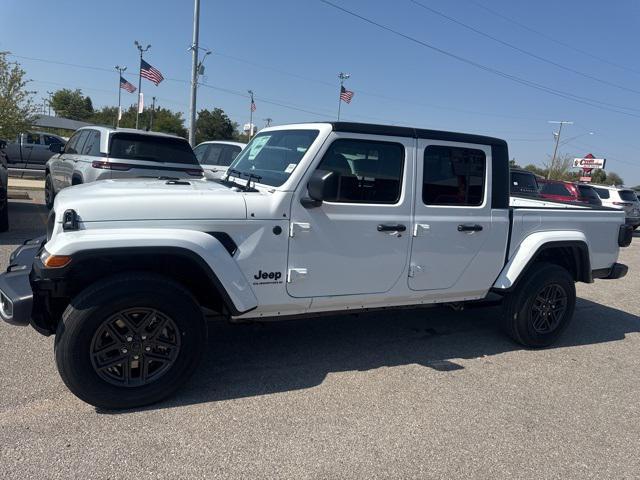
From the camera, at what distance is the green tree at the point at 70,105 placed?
82.8 metres

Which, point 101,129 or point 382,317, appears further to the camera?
point 101,129

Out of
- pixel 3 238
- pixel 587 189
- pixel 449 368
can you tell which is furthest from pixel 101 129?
pixel 587 189

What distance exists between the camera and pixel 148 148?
28.2 feet

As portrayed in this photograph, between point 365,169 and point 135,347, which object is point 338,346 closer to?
point 365,169

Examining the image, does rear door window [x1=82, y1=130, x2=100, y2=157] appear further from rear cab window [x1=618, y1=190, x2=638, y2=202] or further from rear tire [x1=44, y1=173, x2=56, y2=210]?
rear cab window [x1=618, y1=190, x2=638, y2=202]

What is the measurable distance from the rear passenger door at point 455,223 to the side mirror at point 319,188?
2.89ft

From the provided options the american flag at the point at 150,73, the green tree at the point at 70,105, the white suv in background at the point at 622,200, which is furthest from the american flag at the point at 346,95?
the green tree at the point at 70,105

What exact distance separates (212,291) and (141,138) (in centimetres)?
577

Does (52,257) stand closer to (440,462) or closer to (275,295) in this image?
(275,295)

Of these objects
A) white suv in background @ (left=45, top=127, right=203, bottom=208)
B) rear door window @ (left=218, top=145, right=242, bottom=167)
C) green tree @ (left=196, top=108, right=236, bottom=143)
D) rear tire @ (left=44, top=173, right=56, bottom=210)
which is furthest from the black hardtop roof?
green tree @ (left=196, top=108, right=236, bottom=143)

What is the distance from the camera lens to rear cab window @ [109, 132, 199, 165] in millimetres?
8500

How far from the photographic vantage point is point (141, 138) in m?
8.56

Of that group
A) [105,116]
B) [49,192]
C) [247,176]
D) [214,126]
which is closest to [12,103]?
[49,192]

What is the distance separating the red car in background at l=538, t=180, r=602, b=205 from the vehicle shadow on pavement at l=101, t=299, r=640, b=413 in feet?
37.3
